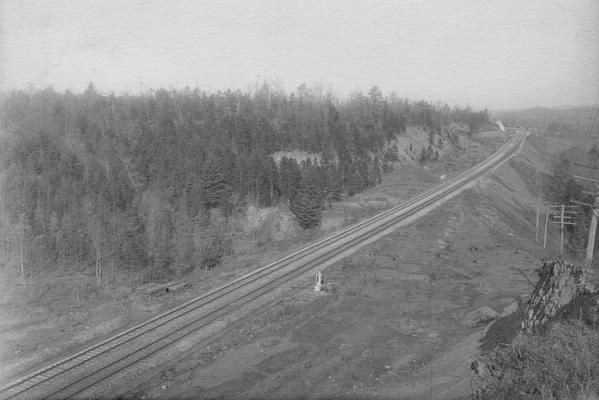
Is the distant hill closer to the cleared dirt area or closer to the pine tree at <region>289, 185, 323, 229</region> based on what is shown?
the cleared dirt area

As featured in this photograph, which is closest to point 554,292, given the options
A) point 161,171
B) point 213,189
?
point 213,189

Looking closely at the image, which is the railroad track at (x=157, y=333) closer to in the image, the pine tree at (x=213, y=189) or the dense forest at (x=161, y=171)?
Answer: the dense forest at (x=161, y=171)

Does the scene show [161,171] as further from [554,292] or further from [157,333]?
[554,292]

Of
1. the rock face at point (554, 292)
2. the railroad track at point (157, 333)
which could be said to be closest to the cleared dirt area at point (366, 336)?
the railroad track at point (157, 333)

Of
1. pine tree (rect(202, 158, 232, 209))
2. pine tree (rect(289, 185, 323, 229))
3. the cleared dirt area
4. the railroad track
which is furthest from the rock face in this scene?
pine tree (rect(202, 158, 232, 209))

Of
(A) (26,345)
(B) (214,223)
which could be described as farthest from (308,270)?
(B) (214,223)

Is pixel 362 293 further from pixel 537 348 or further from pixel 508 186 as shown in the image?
pixel 508 186

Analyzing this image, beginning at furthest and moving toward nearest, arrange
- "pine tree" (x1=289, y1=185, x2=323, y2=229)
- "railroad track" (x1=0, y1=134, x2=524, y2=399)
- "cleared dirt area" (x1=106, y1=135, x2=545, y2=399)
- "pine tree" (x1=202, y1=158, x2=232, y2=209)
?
"pine tree" (x1=202, y1=158, x2=232, y2=209)
"pine tree" (x1=289, y1=185, x2=323, y2=229)
"railroad track" (x1=0, y1=134, x2=524, y2=399)
"cleared dirt area" (x1=106, y1=135, x2=545, y2=399)
